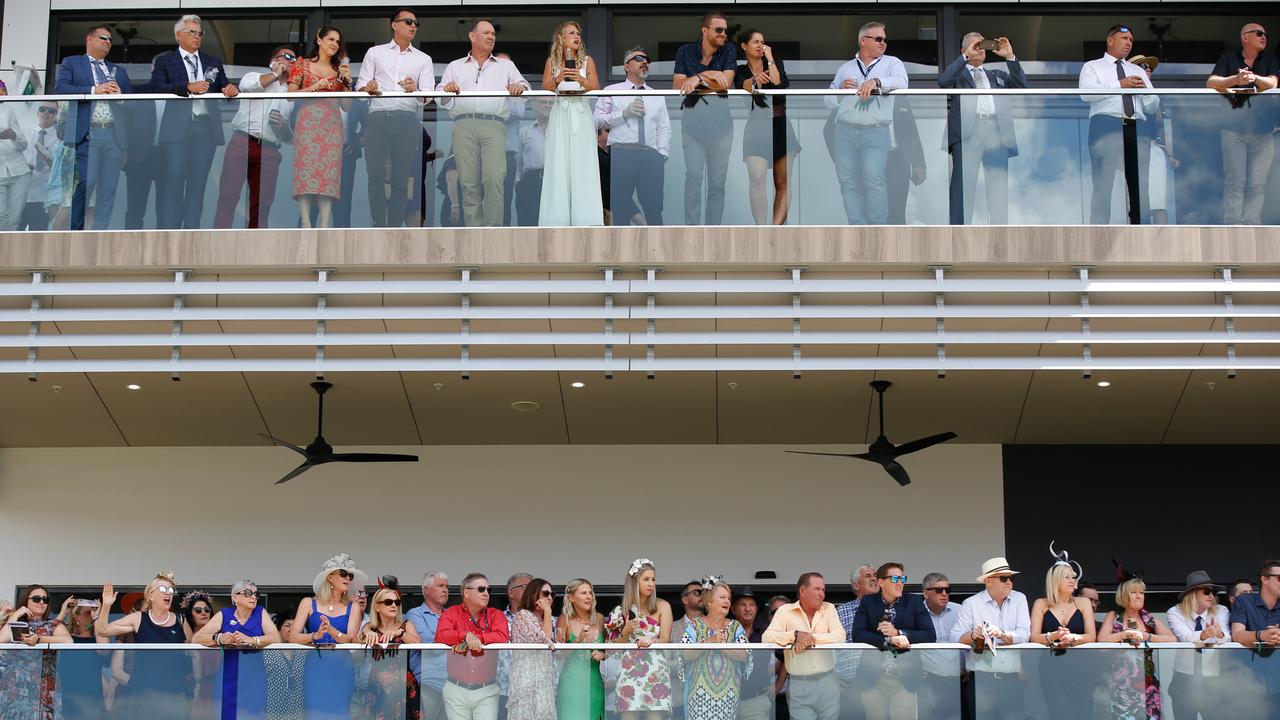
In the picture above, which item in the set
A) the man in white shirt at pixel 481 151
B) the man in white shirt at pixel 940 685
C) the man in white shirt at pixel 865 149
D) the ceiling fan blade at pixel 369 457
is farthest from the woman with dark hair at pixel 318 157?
the man in white shirt at pixel 940 685

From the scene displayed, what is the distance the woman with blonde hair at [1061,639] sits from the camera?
1210 cm

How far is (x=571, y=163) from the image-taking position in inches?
560

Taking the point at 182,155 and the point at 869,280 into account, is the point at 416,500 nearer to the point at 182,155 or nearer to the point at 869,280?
the point at 182,155

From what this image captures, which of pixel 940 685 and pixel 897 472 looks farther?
pixel 897 472

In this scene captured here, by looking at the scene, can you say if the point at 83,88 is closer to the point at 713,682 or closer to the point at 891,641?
the point at 713,682

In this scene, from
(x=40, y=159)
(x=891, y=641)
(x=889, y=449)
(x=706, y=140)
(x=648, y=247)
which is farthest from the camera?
(x=889, y=449)

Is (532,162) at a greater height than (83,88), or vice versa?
(83,88)

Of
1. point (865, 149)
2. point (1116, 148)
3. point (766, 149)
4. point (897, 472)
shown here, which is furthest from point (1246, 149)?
point (897, 472)

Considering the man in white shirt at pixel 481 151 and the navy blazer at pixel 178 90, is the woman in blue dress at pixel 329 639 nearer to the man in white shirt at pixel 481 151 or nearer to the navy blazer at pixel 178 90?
the man in white shirt at pixel 481 151

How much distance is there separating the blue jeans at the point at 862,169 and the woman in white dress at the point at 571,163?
2.02 meters

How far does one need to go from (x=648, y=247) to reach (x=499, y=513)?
14.0ft

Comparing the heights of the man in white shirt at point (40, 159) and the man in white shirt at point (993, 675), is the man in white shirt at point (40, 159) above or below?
above

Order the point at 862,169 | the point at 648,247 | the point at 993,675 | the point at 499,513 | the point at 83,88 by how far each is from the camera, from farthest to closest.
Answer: the point at 499,513
the point at 83,88
the point at 862,169
the point at 648,247
the point at 993,675

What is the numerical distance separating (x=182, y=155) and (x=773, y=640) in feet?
21.1
